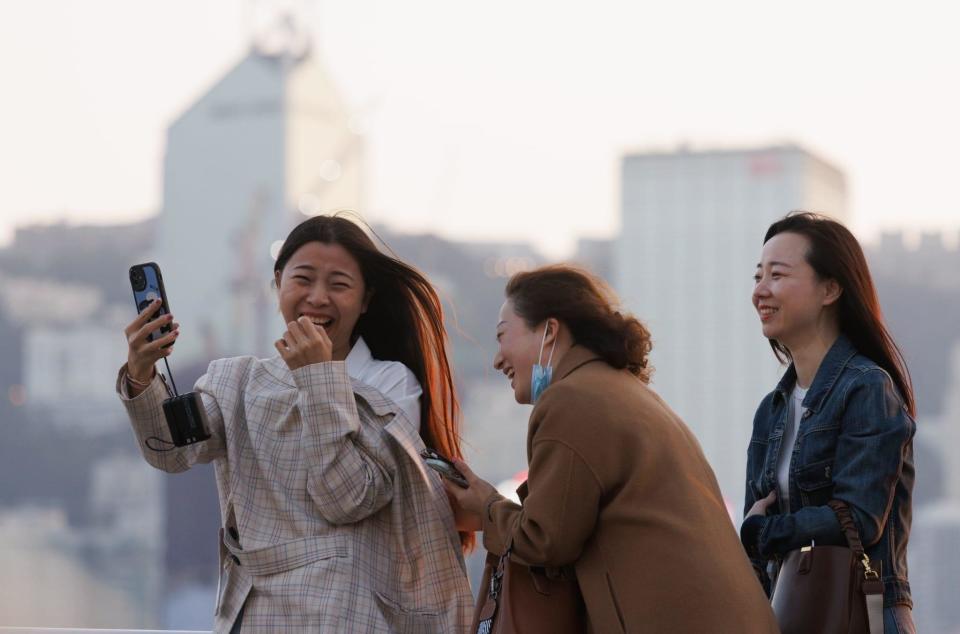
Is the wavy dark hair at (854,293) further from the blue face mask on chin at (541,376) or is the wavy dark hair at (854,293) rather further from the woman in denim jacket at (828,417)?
the blue face mask on chin at (541,376)

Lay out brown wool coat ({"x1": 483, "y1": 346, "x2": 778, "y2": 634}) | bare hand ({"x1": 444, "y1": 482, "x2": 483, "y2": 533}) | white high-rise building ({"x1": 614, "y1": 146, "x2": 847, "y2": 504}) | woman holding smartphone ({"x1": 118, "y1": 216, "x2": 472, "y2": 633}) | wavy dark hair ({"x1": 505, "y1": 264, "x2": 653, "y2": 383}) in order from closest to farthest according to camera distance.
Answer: brown wool coat ({"x1": 483, "y1": 346, "x2": 778, "y2": 634}) → wavy dark hair ({"x1": 505, "y1": 264, "x2": 653, "y2": 383}) → woman holding smartphone ({"x1": 118, "y1": 216, "x2": 472, "y2": 633}) → bare hand ({"x1": 444, "y1": 482, "x2": 483, "y2": 533}) → white high-rise building ({"x1": 614, "y1": 146, "x2": 847, "y2": 504})

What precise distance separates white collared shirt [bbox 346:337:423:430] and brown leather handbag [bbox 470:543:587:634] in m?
0.41

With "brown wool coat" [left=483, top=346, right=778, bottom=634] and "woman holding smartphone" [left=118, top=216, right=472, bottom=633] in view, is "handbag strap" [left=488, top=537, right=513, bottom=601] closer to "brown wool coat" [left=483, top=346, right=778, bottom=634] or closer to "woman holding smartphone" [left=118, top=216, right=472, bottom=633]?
"brown wool coat" [left=483, top=346, right=778, bottom=634]

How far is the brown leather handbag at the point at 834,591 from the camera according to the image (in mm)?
1923

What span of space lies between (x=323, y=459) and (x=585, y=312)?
1.45 feet

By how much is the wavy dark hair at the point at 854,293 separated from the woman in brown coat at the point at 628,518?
1.10 feet

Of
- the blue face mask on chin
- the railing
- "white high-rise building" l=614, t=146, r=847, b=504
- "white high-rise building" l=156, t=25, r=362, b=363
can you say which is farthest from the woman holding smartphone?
"white high-rise building" l=156, t=25, r=362, b=363

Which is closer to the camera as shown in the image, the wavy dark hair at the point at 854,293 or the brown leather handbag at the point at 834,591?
the brown leather handbag at the point at 834,591

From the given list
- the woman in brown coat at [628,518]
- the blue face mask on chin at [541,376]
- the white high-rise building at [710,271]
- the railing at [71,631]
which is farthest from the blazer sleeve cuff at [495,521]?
the white high-rise building at [710,271]

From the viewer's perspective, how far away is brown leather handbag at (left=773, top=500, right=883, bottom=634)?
1.92 m

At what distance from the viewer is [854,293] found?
7.00ft

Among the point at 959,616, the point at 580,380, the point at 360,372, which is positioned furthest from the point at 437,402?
the point at 959,616

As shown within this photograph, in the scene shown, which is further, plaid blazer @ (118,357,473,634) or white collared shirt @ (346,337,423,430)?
white collared shirt @ (346,337,423,430)

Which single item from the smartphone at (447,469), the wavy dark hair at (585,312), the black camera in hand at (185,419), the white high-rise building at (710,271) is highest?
the wavy dark hair at (585,312)
